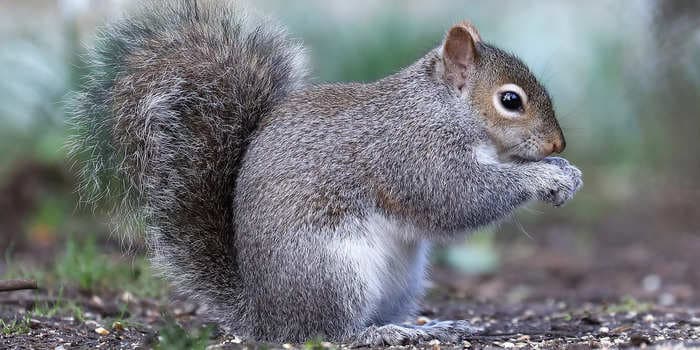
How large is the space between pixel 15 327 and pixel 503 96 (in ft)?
6.86

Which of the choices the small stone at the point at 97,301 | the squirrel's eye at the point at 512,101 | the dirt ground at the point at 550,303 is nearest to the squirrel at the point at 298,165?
the squirrel's eye at the point at 512,101

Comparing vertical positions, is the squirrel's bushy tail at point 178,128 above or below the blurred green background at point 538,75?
below

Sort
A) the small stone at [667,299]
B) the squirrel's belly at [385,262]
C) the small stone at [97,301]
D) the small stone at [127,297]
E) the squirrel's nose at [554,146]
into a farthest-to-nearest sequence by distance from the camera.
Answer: the small stone at [667,299] < the small stone at [127,297] < the small stone at [97,301] < the squirrel's nose at [554,146] < the squirrel's belly at [385,262]

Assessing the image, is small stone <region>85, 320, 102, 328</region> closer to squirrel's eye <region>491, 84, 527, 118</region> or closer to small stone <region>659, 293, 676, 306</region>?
squirrel's eye <region>491, 84, 527, 118</region>

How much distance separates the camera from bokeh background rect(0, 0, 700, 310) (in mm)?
6586

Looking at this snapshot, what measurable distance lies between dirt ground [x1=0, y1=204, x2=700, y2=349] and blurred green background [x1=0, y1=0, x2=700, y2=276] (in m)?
0.18

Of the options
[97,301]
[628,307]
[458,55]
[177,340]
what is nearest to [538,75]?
[628,307]

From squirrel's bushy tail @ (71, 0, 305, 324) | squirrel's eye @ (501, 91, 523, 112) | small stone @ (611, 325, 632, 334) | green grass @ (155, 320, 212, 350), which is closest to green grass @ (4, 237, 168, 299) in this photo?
squirrel's bushy tail @ (71, 0, 305, 324)

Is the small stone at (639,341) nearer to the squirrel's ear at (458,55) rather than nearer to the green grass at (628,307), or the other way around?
the green grass at (628,307)

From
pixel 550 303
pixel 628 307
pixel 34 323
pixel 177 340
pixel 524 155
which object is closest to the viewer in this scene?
pixel 177 340

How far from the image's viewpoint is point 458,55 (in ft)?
12.8

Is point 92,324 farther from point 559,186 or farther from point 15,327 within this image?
point 559,186

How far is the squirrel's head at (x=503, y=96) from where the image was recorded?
148 inches

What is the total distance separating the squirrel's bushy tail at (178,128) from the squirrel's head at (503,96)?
73 cm
